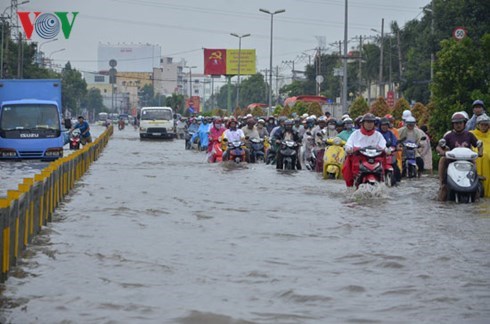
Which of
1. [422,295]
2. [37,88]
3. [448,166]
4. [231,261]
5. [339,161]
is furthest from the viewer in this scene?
[37,88]

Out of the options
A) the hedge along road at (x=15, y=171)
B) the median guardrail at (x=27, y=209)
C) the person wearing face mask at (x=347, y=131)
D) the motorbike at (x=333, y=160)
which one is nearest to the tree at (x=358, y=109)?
the hedge along road at (x=15, y=171)

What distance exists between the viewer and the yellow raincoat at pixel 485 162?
19797mm

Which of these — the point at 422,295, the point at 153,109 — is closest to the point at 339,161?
the point at 422,295

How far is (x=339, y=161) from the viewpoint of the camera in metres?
26.1

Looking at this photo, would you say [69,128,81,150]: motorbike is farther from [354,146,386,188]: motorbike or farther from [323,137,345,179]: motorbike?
[354,146,386,188]: motorbike

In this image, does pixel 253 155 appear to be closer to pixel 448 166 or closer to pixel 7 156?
pixel 7 156

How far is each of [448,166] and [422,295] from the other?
29.7 ft

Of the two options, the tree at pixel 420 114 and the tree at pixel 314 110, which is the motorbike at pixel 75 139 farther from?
Answer: the tree at pixel 314 110

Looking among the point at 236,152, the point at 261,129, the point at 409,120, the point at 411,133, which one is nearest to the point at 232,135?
the point at 236,152

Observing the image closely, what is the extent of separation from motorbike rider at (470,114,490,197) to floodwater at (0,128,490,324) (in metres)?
1.09

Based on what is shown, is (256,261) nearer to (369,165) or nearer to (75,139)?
(369,165)

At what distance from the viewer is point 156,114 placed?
64500 mm

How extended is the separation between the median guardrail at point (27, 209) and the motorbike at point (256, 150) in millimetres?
13528

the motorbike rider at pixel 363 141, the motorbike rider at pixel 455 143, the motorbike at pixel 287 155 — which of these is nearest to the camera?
the motorbike rider at pixel 455 143
